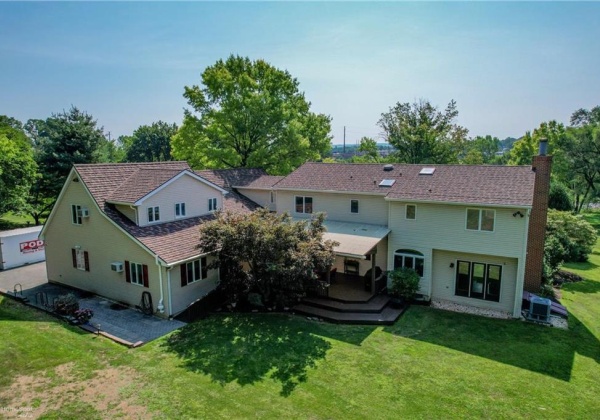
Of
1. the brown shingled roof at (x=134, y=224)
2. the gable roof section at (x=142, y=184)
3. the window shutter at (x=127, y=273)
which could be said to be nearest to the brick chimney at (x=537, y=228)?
the brown shingled roof at (x=134, y=224)

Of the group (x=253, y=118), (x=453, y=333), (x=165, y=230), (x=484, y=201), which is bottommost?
(x=453, y=333)

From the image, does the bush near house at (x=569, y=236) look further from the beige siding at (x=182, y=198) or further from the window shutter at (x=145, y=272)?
the window shutter at (x=145, y=272)

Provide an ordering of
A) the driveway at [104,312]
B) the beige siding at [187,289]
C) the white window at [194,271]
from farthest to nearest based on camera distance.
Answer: the white window at [194,271] → the beige siding at [187,289] → the driveway at [104,312]

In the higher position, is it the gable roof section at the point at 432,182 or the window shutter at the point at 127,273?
the gable roof section at the point at 432,182

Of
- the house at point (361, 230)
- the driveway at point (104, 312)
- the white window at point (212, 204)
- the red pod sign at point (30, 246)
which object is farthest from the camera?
the red pod sign at point (30, 246)

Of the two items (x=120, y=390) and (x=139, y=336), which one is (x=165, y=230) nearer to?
(x=139, y=336)

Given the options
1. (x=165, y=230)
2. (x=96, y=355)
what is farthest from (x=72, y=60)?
(x=96, y=355)

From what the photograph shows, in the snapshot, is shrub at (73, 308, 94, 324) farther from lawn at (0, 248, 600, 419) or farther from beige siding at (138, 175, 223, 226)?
beige siding at (138, 175, 223, 226)
